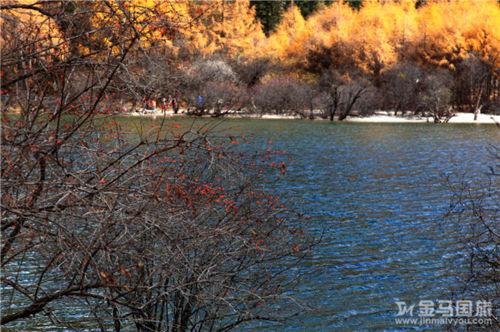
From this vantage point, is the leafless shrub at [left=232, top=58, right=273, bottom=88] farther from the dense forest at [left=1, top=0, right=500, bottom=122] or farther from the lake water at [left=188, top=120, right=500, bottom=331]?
the lake water at [left=188, top=120, right=500, bottom=331]

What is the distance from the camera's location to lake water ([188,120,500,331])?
8.96 meters

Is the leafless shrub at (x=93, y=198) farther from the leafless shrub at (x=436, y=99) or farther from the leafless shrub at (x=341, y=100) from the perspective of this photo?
the leafless shrub at (x=436, y=99)

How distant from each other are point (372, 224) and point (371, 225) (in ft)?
0.31

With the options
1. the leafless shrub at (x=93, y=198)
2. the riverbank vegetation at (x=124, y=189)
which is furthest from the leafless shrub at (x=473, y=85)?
the leafless shrub at (x=93, y=198)

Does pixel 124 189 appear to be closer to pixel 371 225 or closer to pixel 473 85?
pixel 371 225

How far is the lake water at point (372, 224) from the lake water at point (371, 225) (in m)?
0.02

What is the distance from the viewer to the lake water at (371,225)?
8.91 meters

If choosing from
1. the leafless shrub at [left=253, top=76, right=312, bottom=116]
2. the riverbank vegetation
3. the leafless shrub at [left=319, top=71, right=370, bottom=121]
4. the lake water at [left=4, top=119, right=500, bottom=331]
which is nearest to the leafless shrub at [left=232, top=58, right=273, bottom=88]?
the leafless shrub at [left=253, top=76, right=312, bottom=116]

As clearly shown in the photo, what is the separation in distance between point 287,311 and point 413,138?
87.8ft

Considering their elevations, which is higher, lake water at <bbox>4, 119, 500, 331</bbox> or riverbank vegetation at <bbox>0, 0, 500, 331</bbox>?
riverbank vegetation at <bbox>0, 0, 500, 331</bbox>

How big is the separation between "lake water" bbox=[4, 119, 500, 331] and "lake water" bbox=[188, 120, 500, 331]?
0.02 m

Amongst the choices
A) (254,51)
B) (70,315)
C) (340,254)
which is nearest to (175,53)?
(70,315)

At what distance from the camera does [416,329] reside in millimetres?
8117

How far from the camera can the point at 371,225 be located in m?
13.4
